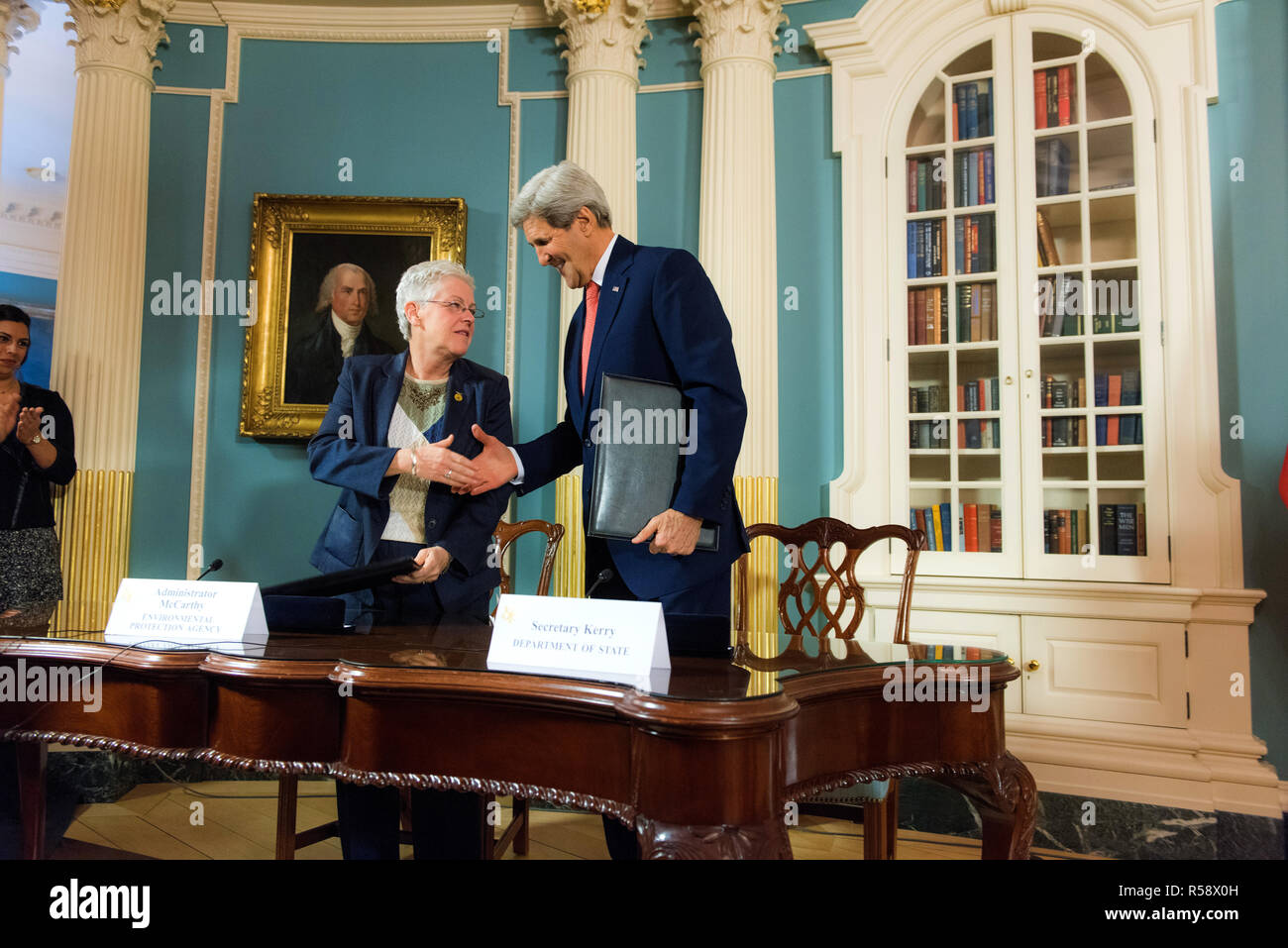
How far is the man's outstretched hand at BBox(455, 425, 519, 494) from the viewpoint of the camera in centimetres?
183

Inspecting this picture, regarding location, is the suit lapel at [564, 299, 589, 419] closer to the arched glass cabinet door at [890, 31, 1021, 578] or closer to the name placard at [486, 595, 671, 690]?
the name placard at [486, 595, 671, 690]

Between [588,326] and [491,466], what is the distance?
15.3 inches

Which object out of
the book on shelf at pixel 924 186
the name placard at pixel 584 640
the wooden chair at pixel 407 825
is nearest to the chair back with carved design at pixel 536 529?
the wooden chair at pixel 407 825

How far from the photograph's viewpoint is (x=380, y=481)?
1.85 meters

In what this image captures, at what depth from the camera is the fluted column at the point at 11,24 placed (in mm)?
3932

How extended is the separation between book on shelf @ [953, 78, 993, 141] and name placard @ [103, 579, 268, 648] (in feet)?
11.4

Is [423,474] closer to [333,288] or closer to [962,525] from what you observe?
[962,525]

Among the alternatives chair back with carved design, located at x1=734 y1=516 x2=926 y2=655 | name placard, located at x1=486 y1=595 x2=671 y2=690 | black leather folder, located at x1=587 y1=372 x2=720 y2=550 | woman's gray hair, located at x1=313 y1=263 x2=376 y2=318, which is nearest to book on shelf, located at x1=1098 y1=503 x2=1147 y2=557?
chair back with carved design, located at x1=734 y1=516 x2=926 y2=655

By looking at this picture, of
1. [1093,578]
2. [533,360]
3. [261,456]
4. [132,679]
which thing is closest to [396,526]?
[132,679]

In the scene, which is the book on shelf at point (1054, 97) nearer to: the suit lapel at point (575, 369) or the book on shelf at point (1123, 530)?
the book on shelf at point (1123, 530)

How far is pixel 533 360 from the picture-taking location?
4031 mm

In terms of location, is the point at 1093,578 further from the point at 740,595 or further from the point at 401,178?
the point at 401,178

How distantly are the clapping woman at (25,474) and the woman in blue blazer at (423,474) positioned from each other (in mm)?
2061

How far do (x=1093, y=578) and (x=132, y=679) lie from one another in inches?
128
